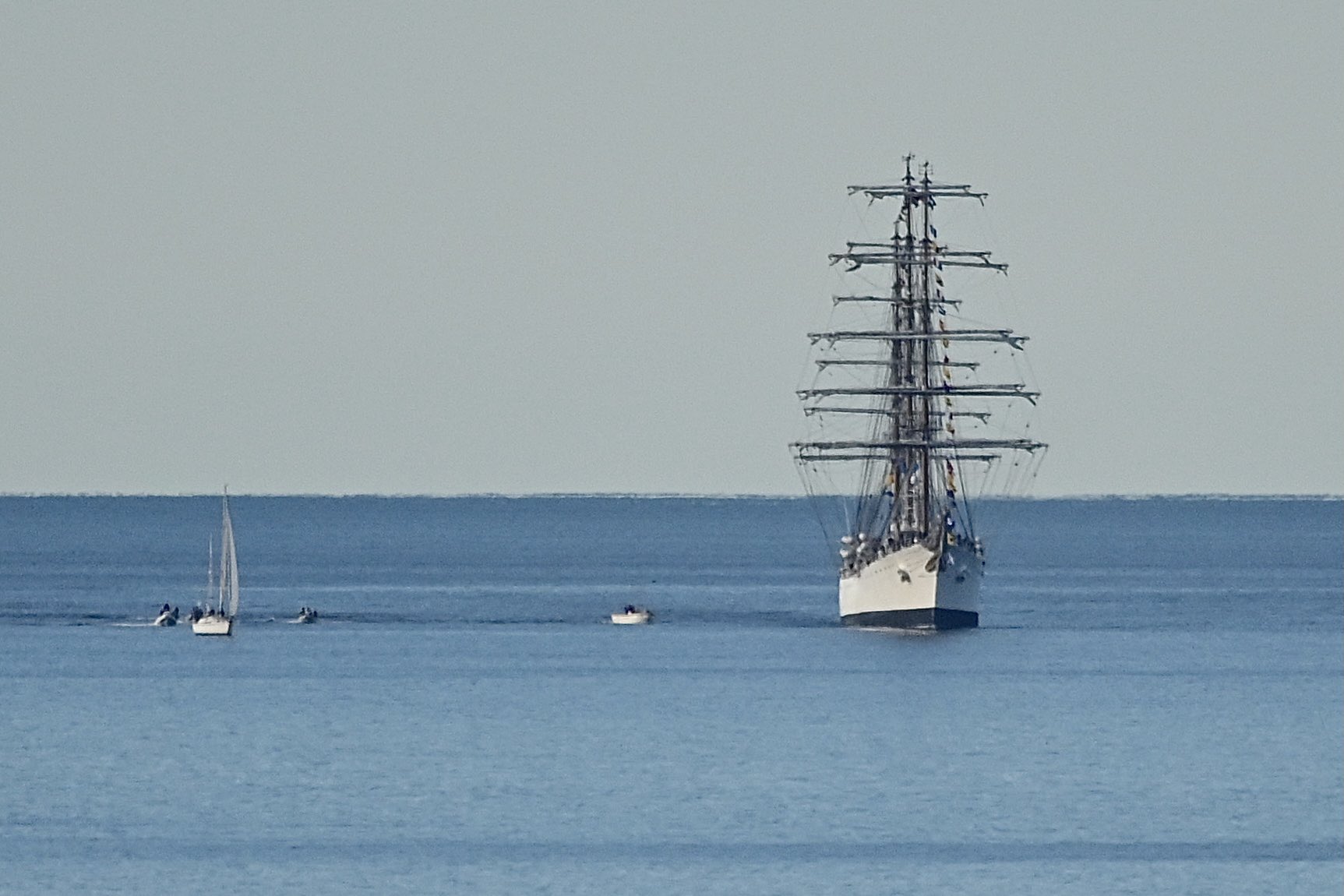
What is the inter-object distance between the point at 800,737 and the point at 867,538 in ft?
168

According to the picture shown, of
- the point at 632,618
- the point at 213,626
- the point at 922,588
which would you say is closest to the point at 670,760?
the point at 922,588

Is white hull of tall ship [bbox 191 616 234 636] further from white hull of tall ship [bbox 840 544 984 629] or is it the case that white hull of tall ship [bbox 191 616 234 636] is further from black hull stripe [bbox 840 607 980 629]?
black hull stripe [bbox 840 607 980 629]

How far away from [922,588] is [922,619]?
161 centimetres

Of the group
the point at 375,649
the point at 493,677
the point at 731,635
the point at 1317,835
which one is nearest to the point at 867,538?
the point at 731,635

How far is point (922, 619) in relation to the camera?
127250mm

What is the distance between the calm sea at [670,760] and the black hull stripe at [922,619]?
3.19 ft

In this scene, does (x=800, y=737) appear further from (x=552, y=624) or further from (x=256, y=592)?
(x=256, y=592)

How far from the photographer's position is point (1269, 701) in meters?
99.5

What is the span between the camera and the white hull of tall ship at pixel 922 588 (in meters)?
126

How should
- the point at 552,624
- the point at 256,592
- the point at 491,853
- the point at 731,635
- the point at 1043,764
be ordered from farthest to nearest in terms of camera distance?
the point at 256,592 < the point at 552,624 < the point at 731,635 < the point at 1043,764 < the point at 491,853

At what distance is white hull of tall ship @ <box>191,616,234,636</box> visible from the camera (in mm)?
133625

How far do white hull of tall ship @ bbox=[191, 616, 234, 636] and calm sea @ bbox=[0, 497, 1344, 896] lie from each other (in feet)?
5.30

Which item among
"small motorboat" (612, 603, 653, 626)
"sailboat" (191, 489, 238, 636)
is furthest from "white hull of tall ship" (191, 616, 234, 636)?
"small motorboat" (612, 603, 653, 626)

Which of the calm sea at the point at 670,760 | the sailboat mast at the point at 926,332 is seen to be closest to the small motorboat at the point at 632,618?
the calm sea at the point at 670,760
